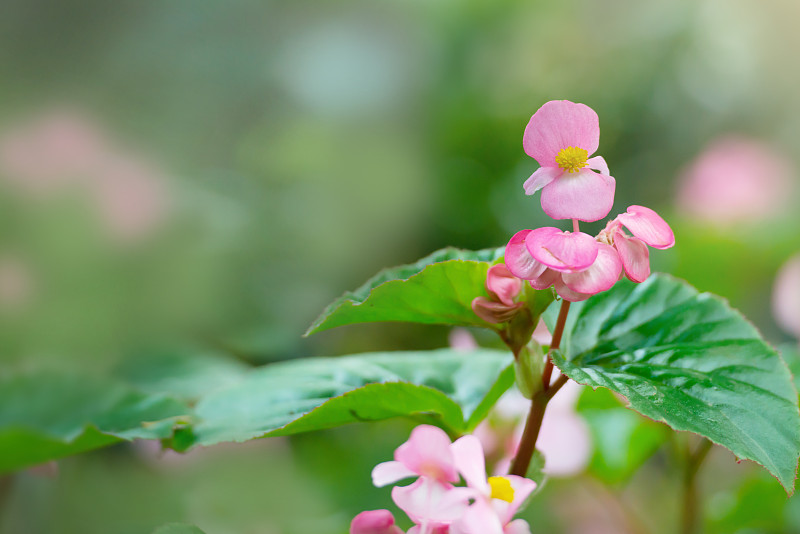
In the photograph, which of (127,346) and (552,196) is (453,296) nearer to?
(552,196)

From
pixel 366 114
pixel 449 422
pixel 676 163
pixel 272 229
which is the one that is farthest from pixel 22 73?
pixel 676 163

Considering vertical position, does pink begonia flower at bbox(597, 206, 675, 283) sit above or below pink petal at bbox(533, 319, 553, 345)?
below

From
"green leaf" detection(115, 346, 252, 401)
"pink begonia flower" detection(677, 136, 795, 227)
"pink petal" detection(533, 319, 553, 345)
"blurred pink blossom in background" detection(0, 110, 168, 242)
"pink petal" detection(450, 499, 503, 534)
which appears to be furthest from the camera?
"pink begonia flower" detection(677, 136, 795, 227)

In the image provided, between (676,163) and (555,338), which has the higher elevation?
(676,163)

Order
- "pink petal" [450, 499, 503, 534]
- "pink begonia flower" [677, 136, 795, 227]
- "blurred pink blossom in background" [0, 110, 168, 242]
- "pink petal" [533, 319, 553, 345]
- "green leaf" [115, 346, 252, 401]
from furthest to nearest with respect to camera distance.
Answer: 1. "pink begonia flower" [677, 136, 795, 227]
2. "blurred pink blossom in background" [0, 110, 168, 242]
3. "green leaf" [115, 346, 252, 401]
4. "pink petal" [533, 319, 553, 345]
5. "pink petal" [450, 499, 503, 534]

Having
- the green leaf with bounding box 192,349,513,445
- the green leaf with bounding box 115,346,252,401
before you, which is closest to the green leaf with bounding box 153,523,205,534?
the green leaf with bounding box 192,349,513,445

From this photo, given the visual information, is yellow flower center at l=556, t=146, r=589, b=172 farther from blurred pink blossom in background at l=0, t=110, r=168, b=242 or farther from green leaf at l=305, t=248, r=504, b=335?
blurred pink blossom in background at l=0, t=110, r=168, b=242
